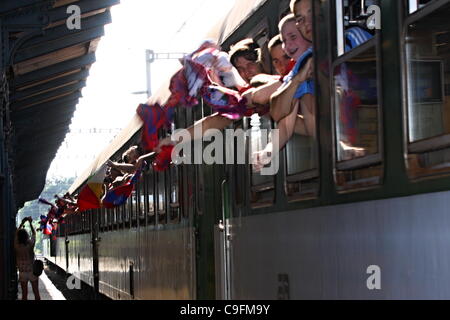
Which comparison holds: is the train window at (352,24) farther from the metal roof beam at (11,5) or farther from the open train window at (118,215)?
the open train window at (118,215)

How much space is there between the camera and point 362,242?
4.59 metres

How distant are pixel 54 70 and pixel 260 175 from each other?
18.4 m

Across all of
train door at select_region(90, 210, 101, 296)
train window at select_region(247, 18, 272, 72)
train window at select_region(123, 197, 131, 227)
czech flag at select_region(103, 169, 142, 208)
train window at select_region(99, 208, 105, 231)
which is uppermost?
train window at select_region(247, 18, 272, 72)

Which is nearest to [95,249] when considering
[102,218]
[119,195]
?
[102,218]

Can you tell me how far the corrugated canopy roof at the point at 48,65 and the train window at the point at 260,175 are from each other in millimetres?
8185

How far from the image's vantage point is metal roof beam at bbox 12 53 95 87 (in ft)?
75.0

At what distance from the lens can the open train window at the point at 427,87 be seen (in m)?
3.91

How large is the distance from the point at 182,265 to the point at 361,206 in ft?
16.4

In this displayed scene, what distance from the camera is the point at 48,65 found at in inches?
933

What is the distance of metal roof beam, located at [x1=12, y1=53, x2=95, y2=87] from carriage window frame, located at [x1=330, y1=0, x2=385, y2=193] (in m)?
18.0

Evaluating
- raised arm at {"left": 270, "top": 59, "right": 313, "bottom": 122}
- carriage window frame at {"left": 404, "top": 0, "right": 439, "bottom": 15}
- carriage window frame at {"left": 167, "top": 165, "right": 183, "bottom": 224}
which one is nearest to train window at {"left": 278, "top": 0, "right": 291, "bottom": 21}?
raised arm at {"left": 270, "top": 59, "right": 313, "bottom": 122}

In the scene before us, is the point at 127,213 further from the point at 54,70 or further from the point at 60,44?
the point at 54,70

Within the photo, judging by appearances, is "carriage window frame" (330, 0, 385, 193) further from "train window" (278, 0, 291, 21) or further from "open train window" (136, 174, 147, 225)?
"open train window" (136, 174, 147, 225)

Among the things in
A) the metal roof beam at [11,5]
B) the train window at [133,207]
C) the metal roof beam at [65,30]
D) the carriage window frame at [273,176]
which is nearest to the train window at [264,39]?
the carriage window frame at [273,176]
